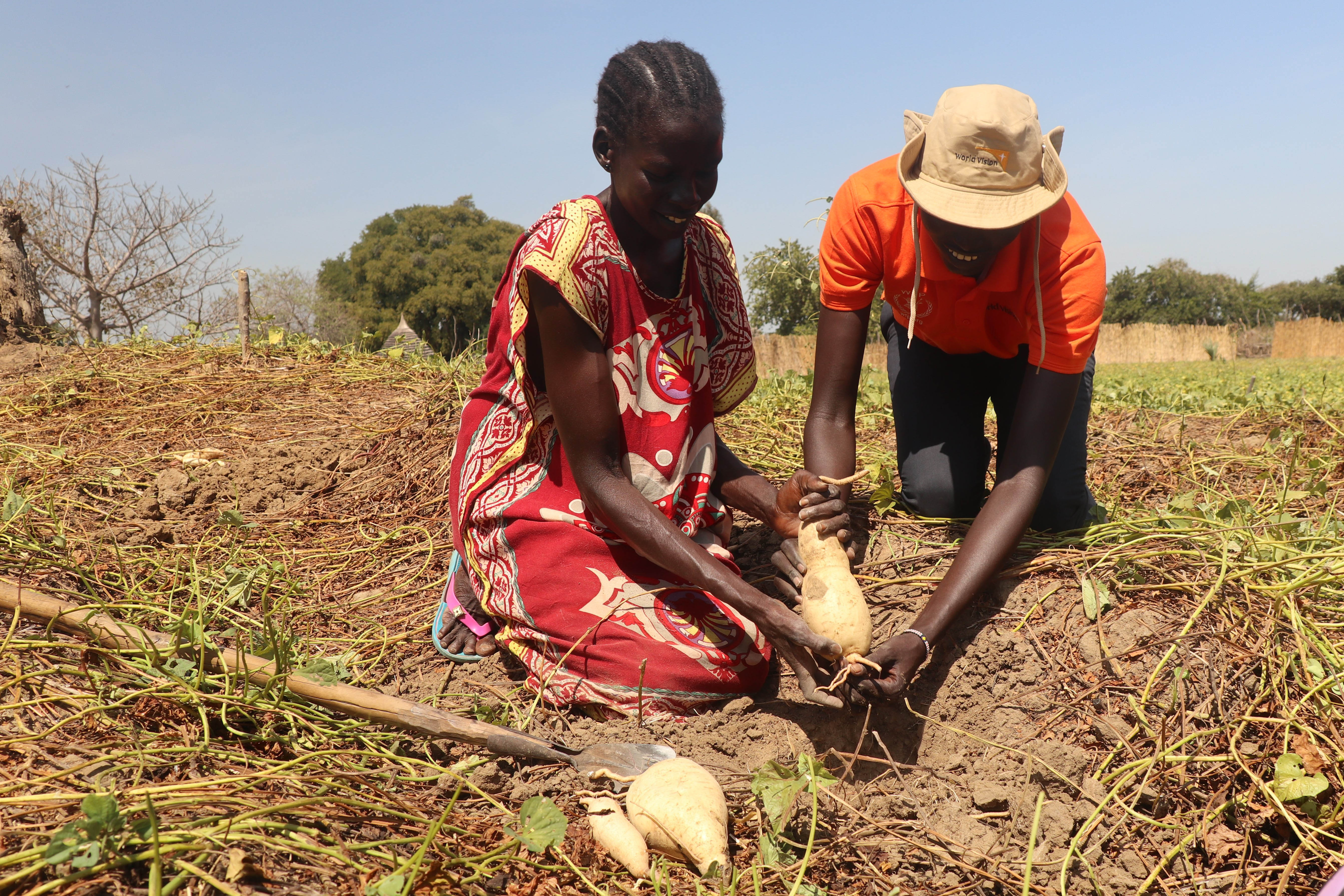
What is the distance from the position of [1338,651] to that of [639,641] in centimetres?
174

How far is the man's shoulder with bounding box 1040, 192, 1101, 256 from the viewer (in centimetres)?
230

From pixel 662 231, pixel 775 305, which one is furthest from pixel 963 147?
pixel 775 305

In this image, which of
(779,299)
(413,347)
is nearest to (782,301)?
(779,299)

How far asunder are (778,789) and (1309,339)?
128ft

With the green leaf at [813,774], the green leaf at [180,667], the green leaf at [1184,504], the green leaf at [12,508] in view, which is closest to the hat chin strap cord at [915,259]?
the green leaf at [1184,504]

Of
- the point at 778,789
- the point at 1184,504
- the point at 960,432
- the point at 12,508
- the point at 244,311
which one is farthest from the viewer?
the point at 244,311

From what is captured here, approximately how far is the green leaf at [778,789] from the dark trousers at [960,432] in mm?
1441

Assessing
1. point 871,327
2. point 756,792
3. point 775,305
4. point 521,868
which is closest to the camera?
point 521,868

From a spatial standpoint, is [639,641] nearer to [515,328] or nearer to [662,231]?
[515,328]

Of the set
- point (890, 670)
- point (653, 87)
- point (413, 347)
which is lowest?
point (890, 670)

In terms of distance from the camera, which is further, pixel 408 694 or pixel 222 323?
pixel 222 323

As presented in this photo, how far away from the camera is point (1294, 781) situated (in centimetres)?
173

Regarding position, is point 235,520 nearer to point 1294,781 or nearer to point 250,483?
point 250,483

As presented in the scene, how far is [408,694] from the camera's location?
2.50 meters
